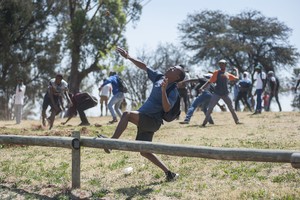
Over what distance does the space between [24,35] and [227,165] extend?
24824 millimetres

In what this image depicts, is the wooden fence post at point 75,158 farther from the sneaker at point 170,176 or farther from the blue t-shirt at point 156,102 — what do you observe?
the sneaker at point 170,176

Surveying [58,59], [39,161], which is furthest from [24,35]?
[39,161]

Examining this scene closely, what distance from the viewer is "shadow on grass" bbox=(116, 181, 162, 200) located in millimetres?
6527

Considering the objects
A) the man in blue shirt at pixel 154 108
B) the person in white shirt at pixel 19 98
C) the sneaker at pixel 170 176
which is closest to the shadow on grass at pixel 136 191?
the sneaker at pixel 170 176

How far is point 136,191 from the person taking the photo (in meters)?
6.70

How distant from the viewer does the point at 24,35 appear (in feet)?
99.1

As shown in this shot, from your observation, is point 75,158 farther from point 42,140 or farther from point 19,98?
point 19,98

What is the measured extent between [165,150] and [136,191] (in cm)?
116

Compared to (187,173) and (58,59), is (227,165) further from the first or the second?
(58,59)

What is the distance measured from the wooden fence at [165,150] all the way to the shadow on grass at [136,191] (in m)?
0.68

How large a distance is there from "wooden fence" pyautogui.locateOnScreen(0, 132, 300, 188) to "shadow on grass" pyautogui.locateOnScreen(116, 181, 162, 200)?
26.8 inches

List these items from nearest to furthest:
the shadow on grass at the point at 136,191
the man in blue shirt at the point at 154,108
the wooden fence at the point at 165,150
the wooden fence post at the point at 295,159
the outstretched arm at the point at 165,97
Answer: the wooden fence post at the point at 295,159
the wooden fence at the point at 165,150
the outstretched arm at the point at 165,97
the shadow on grass at the point at 136,191
the man in blue shirt at the point at 154,108

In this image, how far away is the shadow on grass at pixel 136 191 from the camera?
6.53 meters

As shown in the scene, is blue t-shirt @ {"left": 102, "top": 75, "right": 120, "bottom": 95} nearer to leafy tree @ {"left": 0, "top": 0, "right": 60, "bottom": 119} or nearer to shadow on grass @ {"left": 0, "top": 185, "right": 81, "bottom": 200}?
shadow on grass @ {"left": 0, "top": 185, "right": 81, "bottom": 200}
